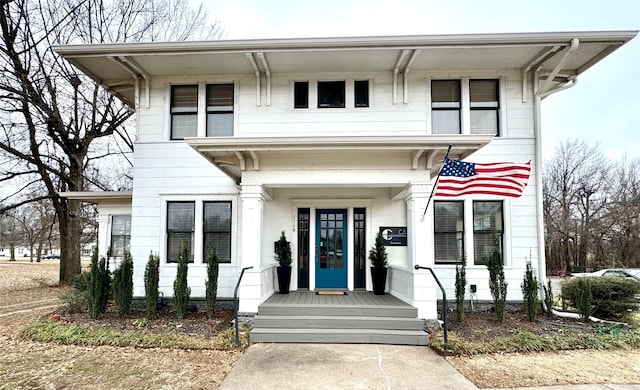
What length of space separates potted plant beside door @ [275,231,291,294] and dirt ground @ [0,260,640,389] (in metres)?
1.86

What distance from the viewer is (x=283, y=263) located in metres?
7.76

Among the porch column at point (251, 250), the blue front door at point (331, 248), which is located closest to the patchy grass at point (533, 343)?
the blue front door at point (331, 248)

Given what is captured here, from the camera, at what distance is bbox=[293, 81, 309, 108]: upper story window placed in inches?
324

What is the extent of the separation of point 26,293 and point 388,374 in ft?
39.4

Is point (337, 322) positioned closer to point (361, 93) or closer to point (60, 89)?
point (361, 93)

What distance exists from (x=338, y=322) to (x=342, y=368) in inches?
54.2

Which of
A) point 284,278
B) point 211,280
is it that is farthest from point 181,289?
point 284,278

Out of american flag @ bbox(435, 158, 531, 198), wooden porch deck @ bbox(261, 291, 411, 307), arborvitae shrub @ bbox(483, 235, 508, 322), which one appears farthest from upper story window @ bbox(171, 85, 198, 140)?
arborvitae shrub @ bbox(483, 235, 508, 322)

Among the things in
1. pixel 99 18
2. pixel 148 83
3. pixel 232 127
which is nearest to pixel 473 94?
pixel 232 127

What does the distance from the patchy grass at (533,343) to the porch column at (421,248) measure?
1.61 feet

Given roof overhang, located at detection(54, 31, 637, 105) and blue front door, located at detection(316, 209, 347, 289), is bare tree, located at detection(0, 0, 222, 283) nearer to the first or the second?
roof overhang, located at detection(54, 31, 637, 105)

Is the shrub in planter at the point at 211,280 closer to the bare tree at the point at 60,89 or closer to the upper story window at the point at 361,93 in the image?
the upper story window at the point at 361,93

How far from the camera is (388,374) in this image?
180 inches

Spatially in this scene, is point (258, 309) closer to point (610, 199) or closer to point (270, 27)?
point (270, 27)
